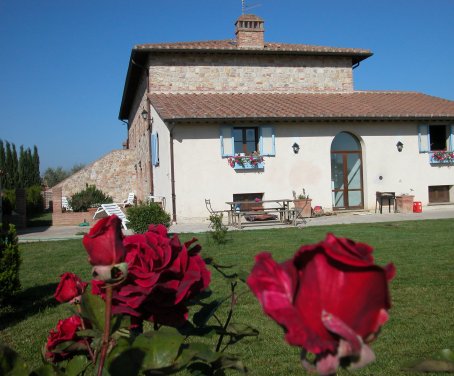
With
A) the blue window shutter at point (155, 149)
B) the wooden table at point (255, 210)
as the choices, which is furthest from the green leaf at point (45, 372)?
the blue window shutter at point (155, 149)

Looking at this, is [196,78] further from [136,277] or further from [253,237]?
[136,277]

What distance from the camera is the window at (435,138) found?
1698 centimetres

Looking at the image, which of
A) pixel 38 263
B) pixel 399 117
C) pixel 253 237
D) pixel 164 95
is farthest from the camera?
pixel 164 95

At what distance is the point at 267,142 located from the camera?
1570 cm

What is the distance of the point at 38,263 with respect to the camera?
8680mm

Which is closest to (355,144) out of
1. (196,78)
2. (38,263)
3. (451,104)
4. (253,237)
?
(451,104)

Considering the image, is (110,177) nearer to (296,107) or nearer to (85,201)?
(85,201)

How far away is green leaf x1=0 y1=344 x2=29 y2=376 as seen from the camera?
698 mm

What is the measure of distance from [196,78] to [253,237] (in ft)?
30.0

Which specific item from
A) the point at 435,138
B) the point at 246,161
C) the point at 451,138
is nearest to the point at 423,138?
the point at 451,138

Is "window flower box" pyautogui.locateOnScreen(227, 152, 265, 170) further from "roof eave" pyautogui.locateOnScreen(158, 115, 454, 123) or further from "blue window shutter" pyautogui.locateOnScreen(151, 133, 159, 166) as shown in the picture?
"blue window shutter" pyautogui.locateOnScreen(151, 133, 159, 166)

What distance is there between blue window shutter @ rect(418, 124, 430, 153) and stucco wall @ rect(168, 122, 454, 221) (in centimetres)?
17

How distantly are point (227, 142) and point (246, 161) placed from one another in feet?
2.87

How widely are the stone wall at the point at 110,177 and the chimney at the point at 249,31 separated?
877 cm
